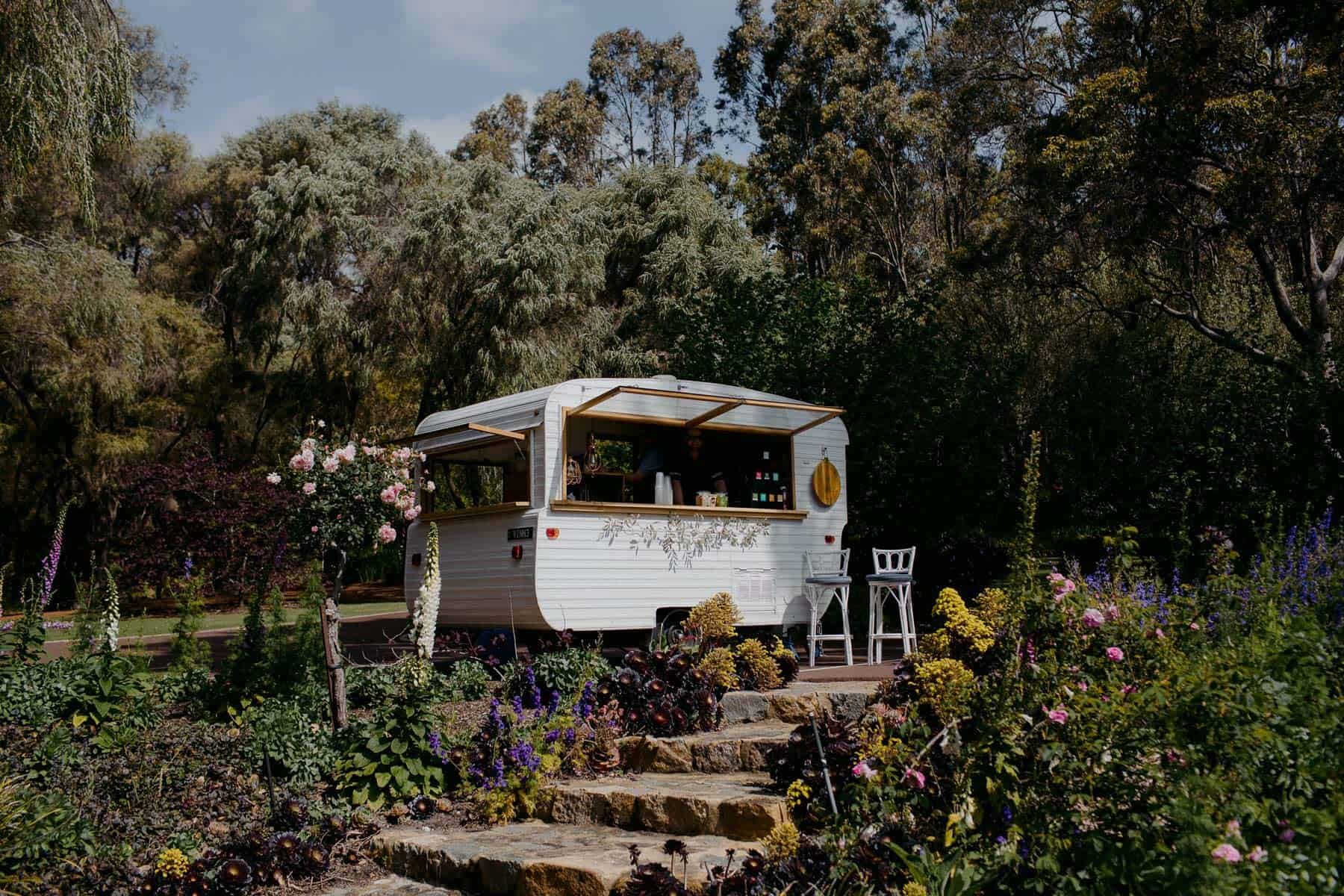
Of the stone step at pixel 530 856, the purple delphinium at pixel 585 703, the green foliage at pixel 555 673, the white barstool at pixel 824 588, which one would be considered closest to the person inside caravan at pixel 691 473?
the white barstool at pixel 824 588

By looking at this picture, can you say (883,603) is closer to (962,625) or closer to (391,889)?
(962,625)

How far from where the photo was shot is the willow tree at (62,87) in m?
9.05

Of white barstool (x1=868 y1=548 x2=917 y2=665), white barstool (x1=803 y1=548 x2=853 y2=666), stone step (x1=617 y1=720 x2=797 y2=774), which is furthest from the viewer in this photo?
white barstool (x1=803 y1=548 x2=853 y2=666)

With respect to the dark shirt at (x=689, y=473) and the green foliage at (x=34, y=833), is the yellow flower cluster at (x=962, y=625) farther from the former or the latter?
the dark shirt at (x=689, y=473)

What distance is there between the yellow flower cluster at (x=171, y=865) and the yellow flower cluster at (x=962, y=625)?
11.8 feet

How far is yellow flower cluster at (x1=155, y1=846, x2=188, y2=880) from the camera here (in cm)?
495

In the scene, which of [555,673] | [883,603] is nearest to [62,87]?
[555,673]

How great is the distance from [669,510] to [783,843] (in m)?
5.93

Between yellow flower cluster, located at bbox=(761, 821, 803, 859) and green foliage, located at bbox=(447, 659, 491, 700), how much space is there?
4353mm

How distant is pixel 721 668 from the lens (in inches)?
284

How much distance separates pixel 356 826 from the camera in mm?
5734

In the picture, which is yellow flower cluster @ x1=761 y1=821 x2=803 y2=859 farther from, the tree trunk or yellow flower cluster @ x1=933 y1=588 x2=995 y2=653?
the tree trunk

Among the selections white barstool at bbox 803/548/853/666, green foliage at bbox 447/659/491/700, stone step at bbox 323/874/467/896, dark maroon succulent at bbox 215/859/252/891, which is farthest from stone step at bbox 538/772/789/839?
white barstool at bbox 803/548/853/666

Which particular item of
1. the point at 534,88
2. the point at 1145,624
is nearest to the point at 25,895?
the point at 1145,624
